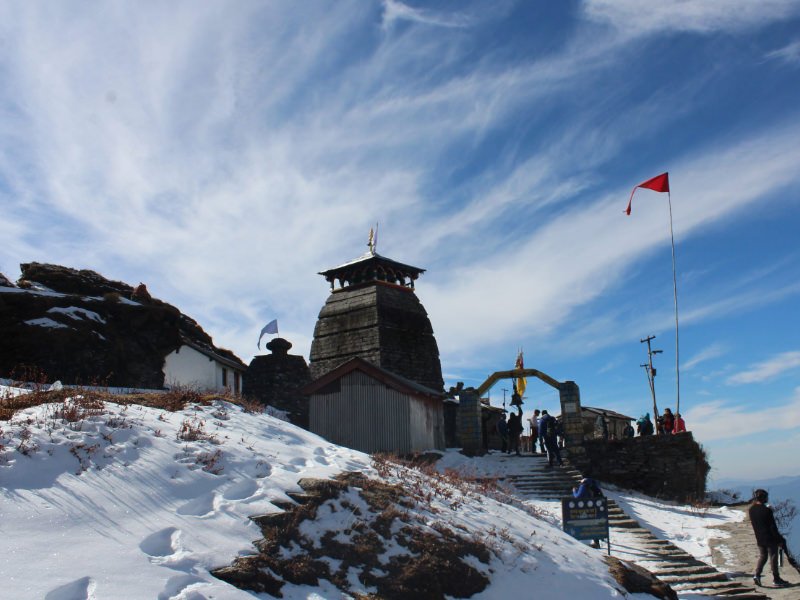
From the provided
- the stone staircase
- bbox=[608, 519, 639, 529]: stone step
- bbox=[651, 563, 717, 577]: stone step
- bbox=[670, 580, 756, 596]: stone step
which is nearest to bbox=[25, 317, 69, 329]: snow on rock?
the stone staircase

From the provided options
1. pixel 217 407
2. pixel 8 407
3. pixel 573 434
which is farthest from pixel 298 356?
pixel 8 407

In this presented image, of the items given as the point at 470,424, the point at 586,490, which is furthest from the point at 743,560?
the point at 470,424

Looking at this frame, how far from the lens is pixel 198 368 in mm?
25688

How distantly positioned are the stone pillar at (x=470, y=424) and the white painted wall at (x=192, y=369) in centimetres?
968

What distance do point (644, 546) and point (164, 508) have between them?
11.8m

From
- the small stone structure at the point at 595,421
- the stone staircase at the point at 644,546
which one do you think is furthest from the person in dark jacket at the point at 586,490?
the small stone structure at the point at 595,421

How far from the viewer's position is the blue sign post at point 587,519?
11.9 metres

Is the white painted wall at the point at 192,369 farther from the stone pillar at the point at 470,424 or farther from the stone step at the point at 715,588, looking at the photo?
the stone step at the point at 715,588

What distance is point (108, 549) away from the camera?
233 inches

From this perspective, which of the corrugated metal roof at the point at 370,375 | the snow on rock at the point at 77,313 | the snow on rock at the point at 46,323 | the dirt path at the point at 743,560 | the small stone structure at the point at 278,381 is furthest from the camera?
the small stone structure at the point at 278,381

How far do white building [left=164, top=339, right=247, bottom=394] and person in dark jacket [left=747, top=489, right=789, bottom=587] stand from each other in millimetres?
16969

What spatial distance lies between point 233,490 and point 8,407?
138 inches

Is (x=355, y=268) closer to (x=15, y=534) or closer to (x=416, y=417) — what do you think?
(x=416, y=417)

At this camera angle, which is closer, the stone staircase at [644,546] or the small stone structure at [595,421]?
the stone staircase at [644,546]
